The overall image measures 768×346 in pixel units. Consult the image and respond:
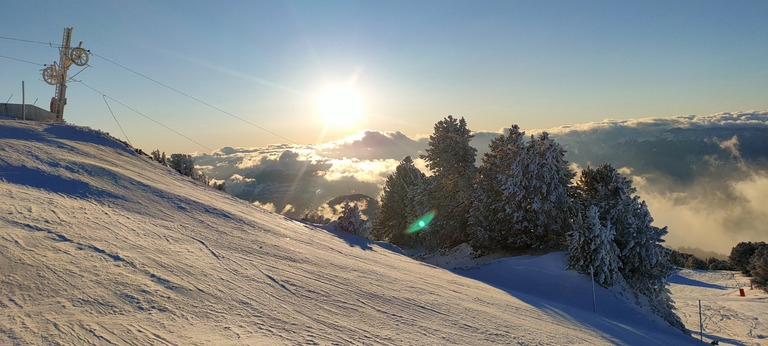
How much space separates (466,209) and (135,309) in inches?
1206

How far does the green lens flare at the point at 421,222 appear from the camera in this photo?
1469 inches

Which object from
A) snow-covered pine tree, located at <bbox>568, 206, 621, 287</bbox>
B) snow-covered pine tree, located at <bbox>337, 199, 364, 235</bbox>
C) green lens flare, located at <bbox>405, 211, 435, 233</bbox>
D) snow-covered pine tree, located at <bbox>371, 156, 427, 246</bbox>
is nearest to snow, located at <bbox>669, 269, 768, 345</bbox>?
snow-covered pine tree, located at <bbox>568, 206, 621, 287</bbox>

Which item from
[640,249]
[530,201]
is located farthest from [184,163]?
[640,249]

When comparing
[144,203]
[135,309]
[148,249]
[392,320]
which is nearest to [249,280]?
[148,249]

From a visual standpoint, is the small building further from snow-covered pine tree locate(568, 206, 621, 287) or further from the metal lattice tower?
snow-covered pine tree locate(568, 206, 621, 287)

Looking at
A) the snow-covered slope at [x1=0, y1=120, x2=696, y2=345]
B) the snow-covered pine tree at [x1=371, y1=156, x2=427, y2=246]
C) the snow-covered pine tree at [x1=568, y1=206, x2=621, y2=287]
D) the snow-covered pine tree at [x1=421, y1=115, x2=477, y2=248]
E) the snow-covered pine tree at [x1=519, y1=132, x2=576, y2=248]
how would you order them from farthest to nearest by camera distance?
the snow-covered pine tree at [x1=371, y1=156, x2=427, y2=246]
the snow-covered pine tree at [x1=421, y1=115, x2=477, y2=248]
the snow-covered pine tree at [x1=519, y1=132, x2=576, y2=248]
the snow-covered pine tree at [x1=568, y1=206, x2=621, y2=287]
the snow-covered slope at [x1=0, y1=120, x2=696, y2=345]

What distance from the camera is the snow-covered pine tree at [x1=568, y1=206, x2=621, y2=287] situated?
738 inches

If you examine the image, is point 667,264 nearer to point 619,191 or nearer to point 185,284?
point 619,191

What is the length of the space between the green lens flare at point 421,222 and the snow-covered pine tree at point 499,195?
671 cm

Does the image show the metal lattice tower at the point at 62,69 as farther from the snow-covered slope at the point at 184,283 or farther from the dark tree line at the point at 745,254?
the dark tree line at the point at 745,254

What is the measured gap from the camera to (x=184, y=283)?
19.4 feet

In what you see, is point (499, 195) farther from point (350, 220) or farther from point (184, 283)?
point (184, 283)

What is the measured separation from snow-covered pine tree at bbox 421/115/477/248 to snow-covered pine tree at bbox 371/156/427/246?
8677 mm

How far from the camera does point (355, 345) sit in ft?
17.4
